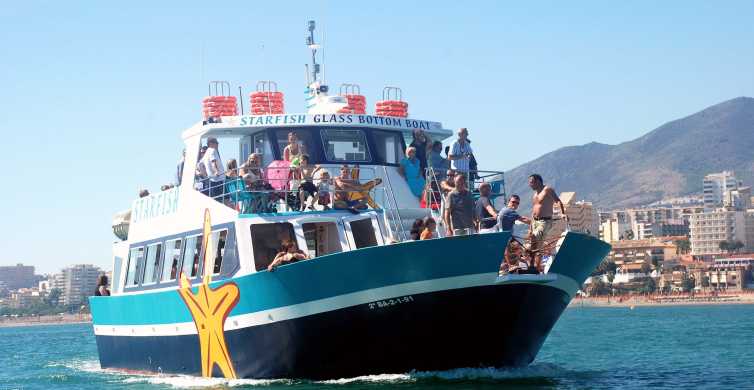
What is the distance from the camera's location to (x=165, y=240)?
77.7 feet

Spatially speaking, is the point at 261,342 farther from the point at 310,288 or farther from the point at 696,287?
the point at 696,287

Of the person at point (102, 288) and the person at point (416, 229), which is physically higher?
the person at point (416, 229)

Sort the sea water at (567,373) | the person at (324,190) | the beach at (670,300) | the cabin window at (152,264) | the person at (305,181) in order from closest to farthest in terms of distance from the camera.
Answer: the sea water at (567,373), the person at (305,181), the person at (324,190), the cabin window at (152,264), the beach at (670,300)

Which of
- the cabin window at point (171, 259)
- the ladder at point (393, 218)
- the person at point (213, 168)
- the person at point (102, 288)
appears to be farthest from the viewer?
the person at point (102, 288)

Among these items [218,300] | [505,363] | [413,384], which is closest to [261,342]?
[218,300]

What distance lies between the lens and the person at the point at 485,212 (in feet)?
65.5

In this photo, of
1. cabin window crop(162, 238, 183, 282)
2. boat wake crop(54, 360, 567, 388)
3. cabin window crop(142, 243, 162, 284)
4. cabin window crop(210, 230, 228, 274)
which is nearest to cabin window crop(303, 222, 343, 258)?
cabin window crop(210, 230, 228, 274)

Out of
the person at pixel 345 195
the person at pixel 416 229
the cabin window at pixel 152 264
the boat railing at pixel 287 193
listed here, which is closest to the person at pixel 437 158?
the boat railing at pixel 287 193

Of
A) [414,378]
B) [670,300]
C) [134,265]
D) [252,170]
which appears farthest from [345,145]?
[670,300]

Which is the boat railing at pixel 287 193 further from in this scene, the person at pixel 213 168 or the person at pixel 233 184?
the person at pixel 213 168

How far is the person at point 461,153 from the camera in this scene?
2248 cm

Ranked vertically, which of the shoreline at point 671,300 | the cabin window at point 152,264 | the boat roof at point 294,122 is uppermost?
the boat roof at point 294,122

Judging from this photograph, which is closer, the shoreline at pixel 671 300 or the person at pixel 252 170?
the person at pixel 252 170

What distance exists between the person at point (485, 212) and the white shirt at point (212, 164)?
495 cm
